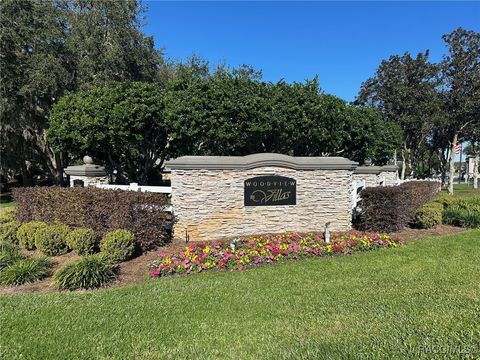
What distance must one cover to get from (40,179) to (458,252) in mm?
34194

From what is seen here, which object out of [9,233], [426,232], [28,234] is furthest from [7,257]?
[426,232]

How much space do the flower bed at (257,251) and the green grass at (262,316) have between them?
0.37 m

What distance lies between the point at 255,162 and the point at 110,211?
3.43 metres

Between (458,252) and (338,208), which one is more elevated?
(338,208)

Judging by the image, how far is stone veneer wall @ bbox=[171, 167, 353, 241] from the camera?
8.14 m

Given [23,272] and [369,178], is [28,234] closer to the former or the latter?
[23,272]

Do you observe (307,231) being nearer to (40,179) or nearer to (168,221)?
(168,221)

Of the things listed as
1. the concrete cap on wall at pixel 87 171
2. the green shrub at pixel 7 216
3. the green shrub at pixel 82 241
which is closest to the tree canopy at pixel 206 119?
the concrete cap on wall at pixel 87 171

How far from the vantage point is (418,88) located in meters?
23.5

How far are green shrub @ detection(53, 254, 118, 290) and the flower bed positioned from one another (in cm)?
69

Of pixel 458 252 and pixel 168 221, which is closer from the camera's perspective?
pixel 458 252

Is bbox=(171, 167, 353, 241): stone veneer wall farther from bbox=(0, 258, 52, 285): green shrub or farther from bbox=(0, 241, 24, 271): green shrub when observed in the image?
bbox=(0, 241, 24, 271): green shrub

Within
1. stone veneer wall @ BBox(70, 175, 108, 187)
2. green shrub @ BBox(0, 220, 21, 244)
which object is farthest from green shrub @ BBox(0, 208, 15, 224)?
stone veneer wall @ BBox(70, 175, 108, 187)

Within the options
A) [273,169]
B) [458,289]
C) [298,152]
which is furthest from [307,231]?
[298,152]
